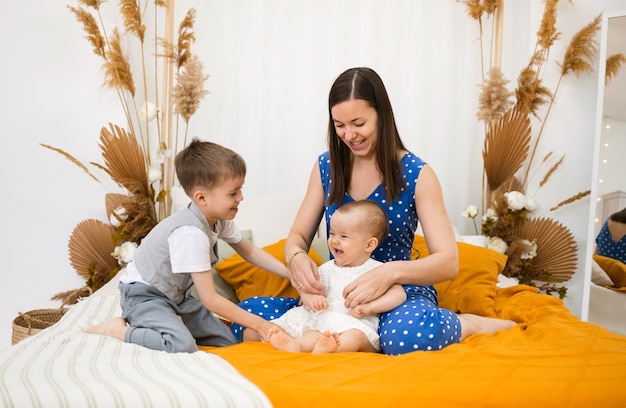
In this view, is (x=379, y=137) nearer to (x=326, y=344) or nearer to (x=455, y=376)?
(x=326, y=344)

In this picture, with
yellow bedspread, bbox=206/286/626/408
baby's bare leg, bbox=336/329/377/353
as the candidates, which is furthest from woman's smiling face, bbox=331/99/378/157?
yellow bedspread, bbox=206/286/626/408

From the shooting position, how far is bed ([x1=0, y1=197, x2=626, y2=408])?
4.51 ft

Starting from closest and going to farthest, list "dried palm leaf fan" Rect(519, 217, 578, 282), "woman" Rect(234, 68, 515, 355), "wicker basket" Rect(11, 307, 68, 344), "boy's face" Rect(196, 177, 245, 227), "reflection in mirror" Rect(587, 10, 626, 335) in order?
"woman" Rect(234, 68, 515, 355), "boy's face" Rect(196, 177, 245, 227), "wicker basket" Rect(11, 307, 68, 344), "reflection in mirror" Rect(587, 10, 626, 335), "dried palm leaf fan" Rect(519, 217, 578, 282)

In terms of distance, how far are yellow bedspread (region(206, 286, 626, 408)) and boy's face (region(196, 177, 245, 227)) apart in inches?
17.3

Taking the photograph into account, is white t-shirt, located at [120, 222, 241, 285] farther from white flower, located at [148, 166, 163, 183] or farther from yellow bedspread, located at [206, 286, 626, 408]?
white flower, located at [148, 166, 163, 183]

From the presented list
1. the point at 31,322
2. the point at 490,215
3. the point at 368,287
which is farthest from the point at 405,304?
the point at 490,215

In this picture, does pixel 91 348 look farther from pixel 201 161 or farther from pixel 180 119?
pixel 180 119

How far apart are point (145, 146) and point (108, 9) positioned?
765 millimetres

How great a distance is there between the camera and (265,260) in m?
2.24

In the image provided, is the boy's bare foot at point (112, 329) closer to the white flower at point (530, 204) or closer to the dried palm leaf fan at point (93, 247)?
the dried palm leaf fan at point (93, 247)

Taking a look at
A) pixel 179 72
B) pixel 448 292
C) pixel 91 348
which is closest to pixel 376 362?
pixel 91 348

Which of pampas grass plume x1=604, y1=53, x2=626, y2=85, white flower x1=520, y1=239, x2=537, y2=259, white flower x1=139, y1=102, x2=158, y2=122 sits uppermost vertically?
pampas grass plume x1=604, y1=53, x2=626, y2=85

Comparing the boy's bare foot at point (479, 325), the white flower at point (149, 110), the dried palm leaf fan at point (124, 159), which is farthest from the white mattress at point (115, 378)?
the white flower at point (149, 110)

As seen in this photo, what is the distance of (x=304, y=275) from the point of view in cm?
201
